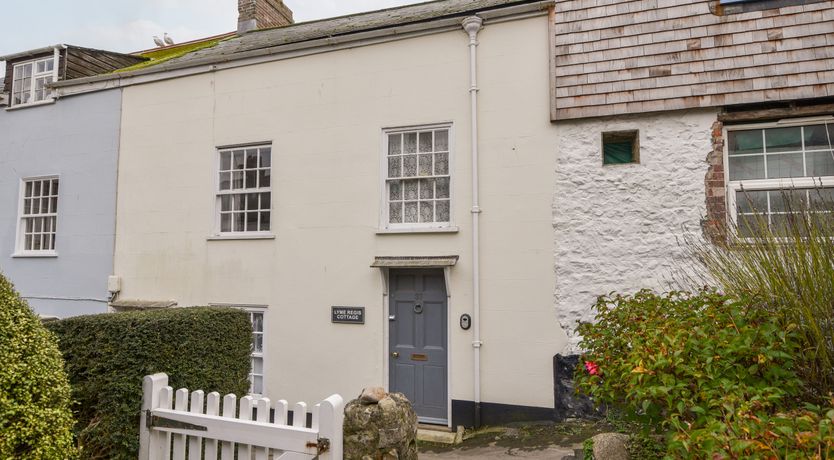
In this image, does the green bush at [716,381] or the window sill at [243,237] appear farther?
the window sill at [243,237]

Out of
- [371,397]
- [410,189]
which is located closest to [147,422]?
[371,397]

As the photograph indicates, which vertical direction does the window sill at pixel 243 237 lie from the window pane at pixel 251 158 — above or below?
below

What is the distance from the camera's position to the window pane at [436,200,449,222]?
27.8 ft

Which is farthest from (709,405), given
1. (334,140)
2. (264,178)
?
(264,178)

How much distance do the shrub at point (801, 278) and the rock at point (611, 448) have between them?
1743 mm

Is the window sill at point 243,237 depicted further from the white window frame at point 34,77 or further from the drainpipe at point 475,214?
the white window frame at point 34,77

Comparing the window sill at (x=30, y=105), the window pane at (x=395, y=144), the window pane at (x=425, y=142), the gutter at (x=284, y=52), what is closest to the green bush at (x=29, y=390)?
the window pane at (x=395, y=144)

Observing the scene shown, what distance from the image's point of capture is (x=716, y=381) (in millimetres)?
3160

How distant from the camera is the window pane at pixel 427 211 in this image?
855 centimetres

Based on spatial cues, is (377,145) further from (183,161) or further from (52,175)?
(52,175)

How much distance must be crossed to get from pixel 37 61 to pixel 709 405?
14563mm

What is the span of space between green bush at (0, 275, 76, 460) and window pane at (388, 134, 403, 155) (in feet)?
19.3

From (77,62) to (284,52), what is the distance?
5865 mm

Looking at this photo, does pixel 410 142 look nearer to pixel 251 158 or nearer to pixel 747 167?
pixel 251 158
